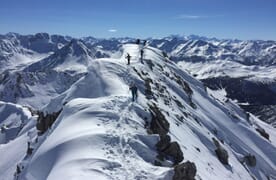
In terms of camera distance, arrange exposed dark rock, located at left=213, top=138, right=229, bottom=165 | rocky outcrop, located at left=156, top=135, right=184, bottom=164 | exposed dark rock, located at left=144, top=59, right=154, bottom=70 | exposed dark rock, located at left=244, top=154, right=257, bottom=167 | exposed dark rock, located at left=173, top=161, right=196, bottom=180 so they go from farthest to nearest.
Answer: exposed dark rock, located at left=144, top=59, right=154, bottom=70 < exposed dark rock, located at left=244, top=154, right=257, bottom=167 < exposed dark rock, located at left=213, top=138, right=229, bottom=165 < rocky outcrop, located at left=156, top=135, right=184, bottom=164 < exposed dark rock, located at left=173, top=161, right=196, bottom=180

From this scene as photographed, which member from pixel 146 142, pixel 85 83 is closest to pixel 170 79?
pixel 85 83

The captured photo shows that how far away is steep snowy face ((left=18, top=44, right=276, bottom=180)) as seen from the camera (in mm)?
27828

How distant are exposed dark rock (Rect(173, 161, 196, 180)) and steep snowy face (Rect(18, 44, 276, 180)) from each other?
0.27 ft

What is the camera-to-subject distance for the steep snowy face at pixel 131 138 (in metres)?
27.8

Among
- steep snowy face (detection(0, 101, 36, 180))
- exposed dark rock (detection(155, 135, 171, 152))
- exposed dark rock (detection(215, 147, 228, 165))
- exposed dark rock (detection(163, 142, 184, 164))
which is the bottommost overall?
steep snowy face (detection(0, 101, 36, 180))

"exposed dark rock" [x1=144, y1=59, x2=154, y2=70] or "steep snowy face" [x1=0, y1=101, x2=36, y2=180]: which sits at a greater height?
"exposed dark rock" [x1=144, y1=59, x2=154, y2=70]

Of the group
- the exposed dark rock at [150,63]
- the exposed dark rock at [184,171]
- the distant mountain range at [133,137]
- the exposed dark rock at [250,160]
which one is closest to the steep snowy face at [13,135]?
the distant mountain range at [133,137]

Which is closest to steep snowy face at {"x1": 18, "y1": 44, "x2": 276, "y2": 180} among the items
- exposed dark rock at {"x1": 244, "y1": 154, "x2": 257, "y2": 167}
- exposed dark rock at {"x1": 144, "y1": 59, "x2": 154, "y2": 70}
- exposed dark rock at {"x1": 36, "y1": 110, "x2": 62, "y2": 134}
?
exposed dark rock at {"x1": 244, "y1": 154, "x2": 257, "y2": 167}

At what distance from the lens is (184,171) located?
28062mm

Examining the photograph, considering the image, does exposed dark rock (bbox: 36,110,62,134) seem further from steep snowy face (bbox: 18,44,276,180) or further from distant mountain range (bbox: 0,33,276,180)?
steep snowy face (bbox: 18,44,276,180)

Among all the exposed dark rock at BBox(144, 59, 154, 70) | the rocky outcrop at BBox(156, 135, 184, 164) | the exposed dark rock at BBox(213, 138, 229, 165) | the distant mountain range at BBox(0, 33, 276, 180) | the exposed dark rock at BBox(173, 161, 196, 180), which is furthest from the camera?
the exposed dark rock at BBox(144, 59, 154, 70)

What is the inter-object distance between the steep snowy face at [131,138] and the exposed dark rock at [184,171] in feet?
0.27

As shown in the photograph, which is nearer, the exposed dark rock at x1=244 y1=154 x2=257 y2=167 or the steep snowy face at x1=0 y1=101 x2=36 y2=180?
the steep snowy face at x1=0 y1=101 x2=36 y2=180

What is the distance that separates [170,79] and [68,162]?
194 ft
